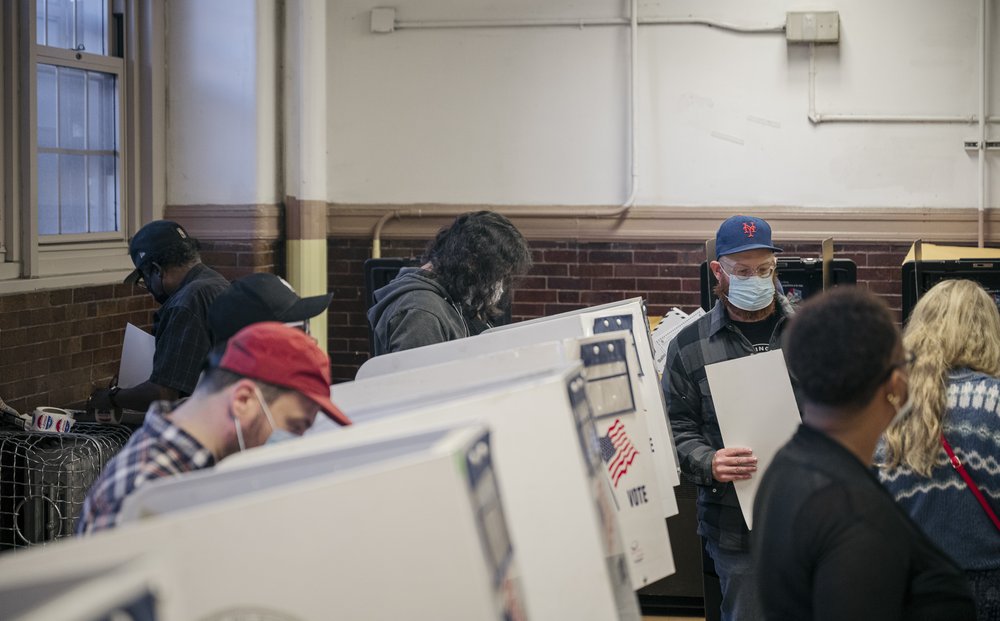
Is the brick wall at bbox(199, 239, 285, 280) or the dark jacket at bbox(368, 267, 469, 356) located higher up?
the brick wall at bbox(199, 239, 285, 280)

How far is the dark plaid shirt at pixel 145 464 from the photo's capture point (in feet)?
5.96

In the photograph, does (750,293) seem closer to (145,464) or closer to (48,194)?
(145,464)

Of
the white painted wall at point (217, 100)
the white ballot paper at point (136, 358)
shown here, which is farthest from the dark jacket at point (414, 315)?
the white painted wall at point (217, 100)

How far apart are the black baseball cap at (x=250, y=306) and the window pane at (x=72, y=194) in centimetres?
346

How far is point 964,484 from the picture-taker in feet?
9.66

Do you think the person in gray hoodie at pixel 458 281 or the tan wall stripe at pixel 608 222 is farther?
the tan wall stripe at pixel 608 222

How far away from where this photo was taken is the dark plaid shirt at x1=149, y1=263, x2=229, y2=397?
13.5 ft

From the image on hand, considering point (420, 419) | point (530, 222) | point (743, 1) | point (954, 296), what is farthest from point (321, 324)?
point (420, 419)

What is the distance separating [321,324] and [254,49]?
191cm

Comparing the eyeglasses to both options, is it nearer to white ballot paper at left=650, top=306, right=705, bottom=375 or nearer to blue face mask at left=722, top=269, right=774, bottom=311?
blue face mask at left=722, top=269, right=774, bottom=311

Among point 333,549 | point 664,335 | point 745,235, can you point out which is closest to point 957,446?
point 745,235

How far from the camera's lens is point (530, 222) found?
7.79 meters

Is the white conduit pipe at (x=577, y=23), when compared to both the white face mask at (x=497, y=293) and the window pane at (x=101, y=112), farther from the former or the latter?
the white face mask at (x=497, y=293)

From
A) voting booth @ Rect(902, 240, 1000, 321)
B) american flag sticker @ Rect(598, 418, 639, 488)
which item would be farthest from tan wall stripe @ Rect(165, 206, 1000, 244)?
american flag sticker @ Rect(598, 418, 639, 488)
